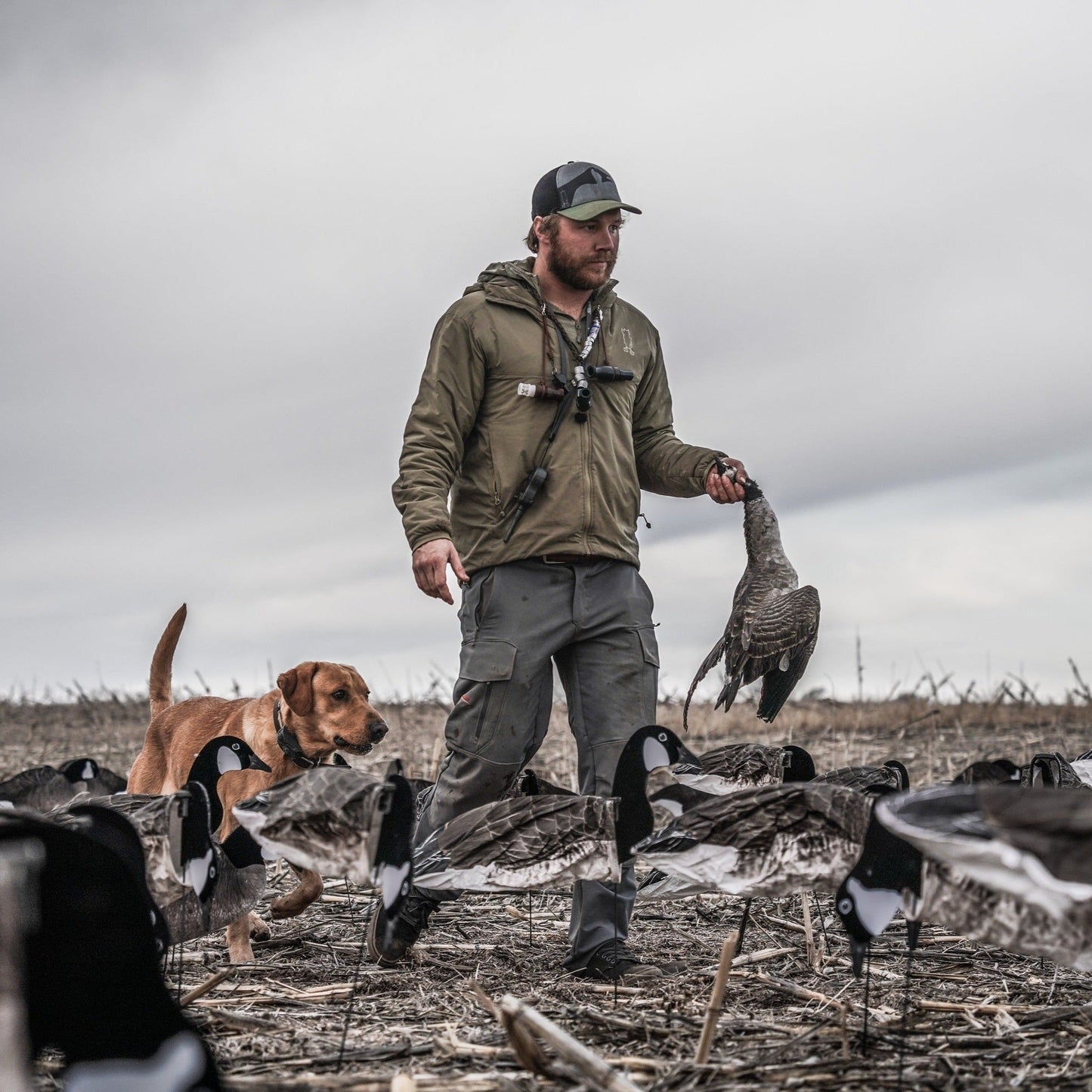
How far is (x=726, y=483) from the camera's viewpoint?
6.57m

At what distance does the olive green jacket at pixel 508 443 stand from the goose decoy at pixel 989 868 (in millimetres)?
2428

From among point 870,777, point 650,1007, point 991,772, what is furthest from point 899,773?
point 650,1007

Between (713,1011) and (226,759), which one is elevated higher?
(226,759)

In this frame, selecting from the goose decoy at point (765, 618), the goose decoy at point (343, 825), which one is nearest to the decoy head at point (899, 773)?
the goose decoy at point (765, 618)

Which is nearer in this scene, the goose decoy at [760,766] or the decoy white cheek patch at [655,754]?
the decoy white cheek patch at [655,754]

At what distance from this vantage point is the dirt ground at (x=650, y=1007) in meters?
4.10

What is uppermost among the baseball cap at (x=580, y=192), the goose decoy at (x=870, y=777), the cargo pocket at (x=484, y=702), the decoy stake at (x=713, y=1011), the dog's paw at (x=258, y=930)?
the baseball cap at (x=580, y=192)

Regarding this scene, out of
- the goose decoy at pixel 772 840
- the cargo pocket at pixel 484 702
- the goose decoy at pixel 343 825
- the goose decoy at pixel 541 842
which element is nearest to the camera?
the goose decoy at pixel 343 825

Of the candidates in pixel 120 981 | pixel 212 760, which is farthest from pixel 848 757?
pixel 120 981

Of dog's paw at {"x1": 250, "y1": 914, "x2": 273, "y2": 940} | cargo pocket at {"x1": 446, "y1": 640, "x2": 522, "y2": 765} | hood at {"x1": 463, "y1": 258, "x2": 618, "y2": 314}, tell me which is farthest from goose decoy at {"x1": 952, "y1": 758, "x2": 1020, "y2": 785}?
dog's paw at {"x1": 250, "y1": 914, "x2": 273, "y2": 940}

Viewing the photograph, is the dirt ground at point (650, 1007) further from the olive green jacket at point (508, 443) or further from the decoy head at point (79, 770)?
the olive green jacket at point (508, 443)

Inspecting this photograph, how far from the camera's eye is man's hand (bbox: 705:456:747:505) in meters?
6.58

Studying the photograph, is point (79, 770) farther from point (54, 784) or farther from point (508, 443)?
point (508, 443)

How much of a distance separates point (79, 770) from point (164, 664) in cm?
100
